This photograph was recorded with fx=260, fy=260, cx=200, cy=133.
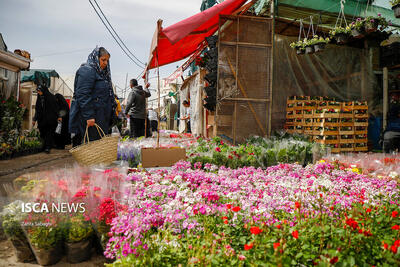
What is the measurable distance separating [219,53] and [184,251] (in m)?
6.66

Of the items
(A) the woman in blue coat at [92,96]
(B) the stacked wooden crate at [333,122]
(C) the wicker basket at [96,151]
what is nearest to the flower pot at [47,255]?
(C) the wicker basket at [96,151]

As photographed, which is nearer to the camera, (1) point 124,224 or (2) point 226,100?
(1) point 124,224

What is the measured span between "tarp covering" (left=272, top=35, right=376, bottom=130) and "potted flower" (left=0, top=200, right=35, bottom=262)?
7319mm

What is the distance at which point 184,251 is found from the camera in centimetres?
169

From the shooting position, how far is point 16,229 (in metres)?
2.00

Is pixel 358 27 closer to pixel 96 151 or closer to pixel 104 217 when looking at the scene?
pixel 96 151

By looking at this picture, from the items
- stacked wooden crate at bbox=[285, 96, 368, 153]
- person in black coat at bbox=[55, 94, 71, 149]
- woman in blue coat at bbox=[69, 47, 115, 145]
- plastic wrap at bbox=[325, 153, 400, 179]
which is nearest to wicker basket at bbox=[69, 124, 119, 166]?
woman in blue coat at bbox=[69, 47, 115, 145]

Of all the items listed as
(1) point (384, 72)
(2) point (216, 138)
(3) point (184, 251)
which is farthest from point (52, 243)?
(1) point (384, 72)

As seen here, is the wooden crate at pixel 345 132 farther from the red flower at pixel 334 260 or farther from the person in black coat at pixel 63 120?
the person in black coat at pixel 63 120

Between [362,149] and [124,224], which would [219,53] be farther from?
[124,224]

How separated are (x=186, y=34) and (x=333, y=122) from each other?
4658 mm

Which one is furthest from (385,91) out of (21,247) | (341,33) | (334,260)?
(21,247)

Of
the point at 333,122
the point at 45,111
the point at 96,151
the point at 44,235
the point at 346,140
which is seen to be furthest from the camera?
the point at 45,111

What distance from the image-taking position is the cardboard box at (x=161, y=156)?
4250 millimetres
